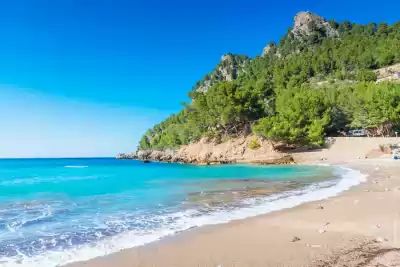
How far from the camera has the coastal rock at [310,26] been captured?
527ft

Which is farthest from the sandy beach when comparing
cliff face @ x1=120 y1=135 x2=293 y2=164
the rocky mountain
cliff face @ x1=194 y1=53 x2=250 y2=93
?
cliff face @ x1=194 y1=53 x2=250 y2=93

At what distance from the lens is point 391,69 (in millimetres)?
91375

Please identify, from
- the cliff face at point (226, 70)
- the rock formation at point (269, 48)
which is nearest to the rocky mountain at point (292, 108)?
the cliff face at point (226, 70)

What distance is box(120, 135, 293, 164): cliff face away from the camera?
5612 centimetres

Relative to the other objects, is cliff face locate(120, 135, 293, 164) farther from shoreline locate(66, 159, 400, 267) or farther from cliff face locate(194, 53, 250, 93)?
cliff face locate(194, 53, 250, 93)

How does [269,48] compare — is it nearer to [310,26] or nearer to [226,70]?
[310,26]

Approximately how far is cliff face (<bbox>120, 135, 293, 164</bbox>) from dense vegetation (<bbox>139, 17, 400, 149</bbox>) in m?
2.50

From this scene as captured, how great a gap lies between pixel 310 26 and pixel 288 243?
17689 cm

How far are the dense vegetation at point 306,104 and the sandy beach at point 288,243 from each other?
4609cm

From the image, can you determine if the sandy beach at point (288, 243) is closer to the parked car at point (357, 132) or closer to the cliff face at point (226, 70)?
the parked car at point (357, 132)

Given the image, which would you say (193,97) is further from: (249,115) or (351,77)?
(351,77)

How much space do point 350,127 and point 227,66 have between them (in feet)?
372

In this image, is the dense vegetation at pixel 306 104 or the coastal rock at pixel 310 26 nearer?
the dense vegetation at pixel 306 104

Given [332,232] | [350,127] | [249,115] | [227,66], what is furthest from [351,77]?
[332,232]
